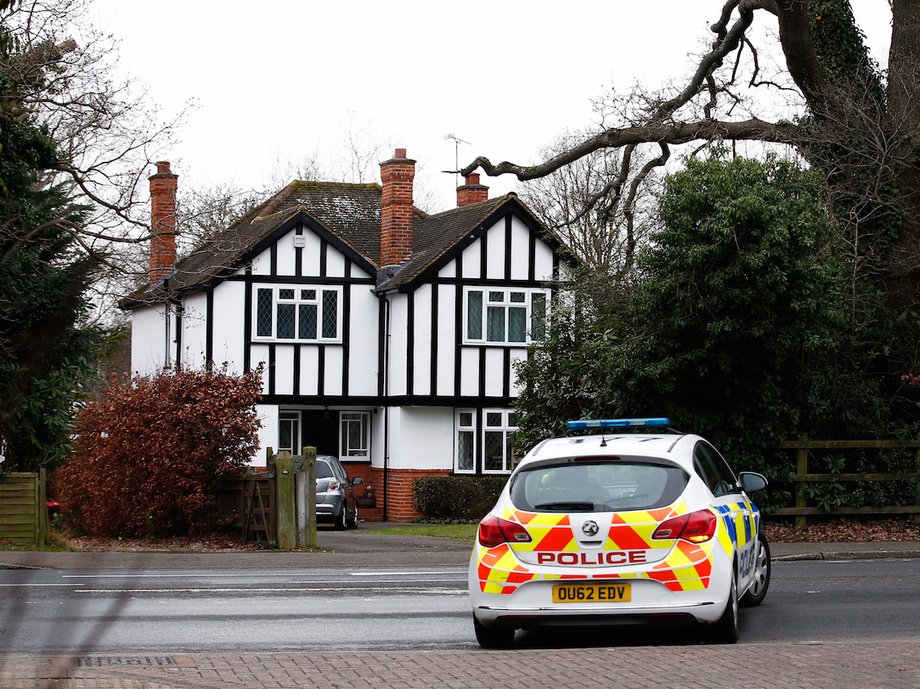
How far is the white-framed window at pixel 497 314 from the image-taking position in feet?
118

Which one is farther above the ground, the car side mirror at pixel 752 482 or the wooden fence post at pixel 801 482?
the car side mirror at pixel 752 482

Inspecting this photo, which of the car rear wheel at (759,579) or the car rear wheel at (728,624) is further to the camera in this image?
the car rear wheel at (759,579)

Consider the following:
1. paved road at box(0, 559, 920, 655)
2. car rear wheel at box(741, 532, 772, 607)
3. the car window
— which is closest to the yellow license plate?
paved road at box(0, 559, 920, 655)

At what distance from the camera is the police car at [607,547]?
9.44 meters

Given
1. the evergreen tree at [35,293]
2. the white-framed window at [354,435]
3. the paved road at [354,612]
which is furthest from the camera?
the white-framed window at [354,435]

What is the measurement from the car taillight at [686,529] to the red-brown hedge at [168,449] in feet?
44.1

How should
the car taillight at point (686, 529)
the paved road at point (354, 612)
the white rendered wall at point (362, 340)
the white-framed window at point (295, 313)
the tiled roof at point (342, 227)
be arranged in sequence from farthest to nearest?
the white rendered wall at point (362, 340)
the white-framed window at point (295, 313)
the tiled roof at point (342, 227)
the paved road at point (354, 612)
the car taillight at point (686, 529)

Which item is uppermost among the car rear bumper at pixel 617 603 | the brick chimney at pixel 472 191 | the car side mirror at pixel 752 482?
Result: the brick chimney at pixel 472 191

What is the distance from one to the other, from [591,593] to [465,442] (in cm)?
2661

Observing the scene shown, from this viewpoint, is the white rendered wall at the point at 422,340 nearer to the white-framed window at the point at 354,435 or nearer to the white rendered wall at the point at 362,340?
the white rendered wall at the point at 362,340

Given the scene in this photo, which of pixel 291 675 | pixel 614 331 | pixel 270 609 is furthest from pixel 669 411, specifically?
pixel 291 675

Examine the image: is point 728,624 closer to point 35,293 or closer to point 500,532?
point 500,532

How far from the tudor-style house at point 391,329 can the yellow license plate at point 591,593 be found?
83.7 feet

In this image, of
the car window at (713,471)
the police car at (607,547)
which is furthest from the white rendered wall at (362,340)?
the police car at (607,547)
